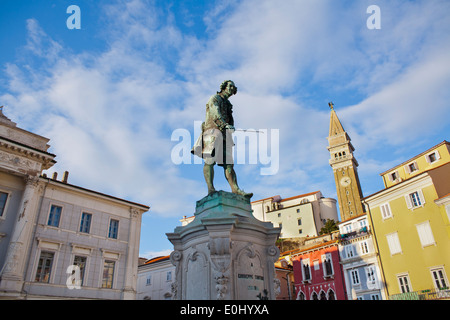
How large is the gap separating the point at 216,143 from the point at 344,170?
9241 cm

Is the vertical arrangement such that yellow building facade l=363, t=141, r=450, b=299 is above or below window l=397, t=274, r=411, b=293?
above

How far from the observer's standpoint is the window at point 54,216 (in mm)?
24334

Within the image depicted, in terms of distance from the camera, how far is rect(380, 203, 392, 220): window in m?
31.5

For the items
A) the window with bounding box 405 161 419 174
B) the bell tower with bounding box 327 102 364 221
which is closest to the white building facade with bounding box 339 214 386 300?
the window with bounding box 405 161 419 174

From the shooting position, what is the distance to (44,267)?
22.6m

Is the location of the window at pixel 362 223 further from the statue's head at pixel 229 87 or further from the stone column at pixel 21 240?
the statue's head at pixel 229 87

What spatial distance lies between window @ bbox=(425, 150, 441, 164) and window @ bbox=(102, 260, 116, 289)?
32.3 meters

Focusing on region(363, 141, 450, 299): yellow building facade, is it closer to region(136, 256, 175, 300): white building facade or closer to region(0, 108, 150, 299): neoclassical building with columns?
region(136, 256, 175, 300): white building facade

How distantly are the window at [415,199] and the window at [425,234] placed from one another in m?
1.77

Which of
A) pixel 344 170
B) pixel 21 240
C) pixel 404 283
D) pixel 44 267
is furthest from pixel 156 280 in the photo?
pixel 344 170

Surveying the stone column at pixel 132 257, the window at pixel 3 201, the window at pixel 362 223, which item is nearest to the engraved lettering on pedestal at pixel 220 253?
the stone column at pixel 132 257

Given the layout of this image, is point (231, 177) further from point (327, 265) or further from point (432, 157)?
point (327, 265)

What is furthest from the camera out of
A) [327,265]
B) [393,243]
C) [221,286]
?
[327,265]

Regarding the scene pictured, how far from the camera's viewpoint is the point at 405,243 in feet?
95.2
